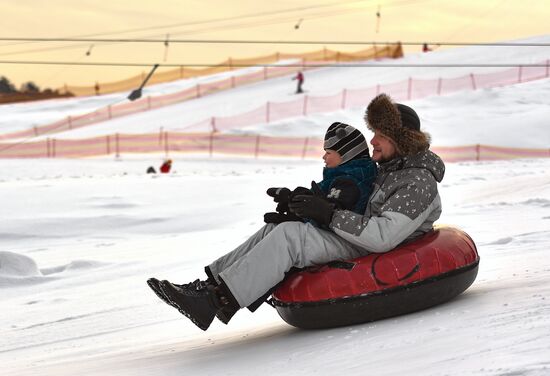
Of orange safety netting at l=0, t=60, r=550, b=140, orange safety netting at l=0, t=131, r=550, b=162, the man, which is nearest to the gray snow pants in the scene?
the man

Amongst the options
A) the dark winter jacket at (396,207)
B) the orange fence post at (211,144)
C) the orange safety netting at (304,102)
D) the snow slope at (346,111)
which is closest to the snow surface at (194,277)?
the dark winter jacket at (396,207)

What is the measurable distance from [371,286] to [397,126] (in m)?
0.94

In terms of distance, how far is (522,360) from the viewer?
389cm

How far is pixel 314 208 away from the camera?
5.32 metres

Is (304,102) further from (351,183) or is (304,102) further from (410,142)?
(351,183)

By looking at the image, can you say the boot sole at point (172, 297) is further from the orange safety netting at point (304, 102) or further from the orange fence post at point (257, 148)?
the orange safety netting at point (304, 102)

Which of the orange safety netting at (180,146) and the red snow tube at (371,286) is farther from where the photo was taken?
the orange safety netting at (180,146)

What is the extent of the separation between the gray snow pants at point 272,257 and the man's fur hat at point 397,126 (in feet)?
2.17

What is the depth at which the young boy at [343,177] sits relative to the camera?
5.44 meters

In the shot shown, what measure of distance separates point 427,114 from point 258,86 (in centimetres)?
1542

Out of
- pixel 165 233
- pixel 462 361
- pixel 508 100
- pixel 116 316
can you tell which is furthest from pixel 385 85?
pixel 462 361

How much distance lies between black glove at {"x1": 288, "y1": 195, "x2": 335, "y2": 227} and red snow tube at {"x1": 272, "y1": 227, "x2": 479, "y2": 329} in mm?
317

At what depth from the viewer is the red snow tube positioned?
17.8 feet

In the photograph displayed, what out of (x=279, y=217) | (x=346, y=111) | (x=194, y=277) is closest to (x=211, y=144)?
(x=346, y=111)
